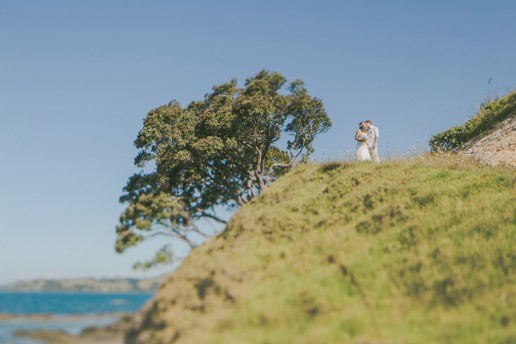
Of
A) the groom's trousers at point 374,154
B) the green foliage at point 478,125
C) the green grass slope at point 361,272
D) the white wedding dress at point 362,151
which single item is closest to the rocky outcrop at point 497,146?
the green foliage at point 478,125

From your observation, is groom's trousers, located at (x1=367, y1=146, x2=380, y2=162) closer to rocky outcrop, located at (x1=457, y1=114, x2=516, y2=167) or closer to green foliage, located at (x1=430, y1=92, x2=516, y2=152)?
rocky outcrop, located at (x1=457, y1=114, x2=516, y2=167)

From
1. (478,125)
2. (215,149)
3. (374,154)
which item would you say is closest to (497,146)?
(478,125)

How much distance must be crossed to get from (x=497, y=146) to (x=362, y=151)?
356 inches

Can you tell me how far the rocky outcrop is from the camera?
23469mm

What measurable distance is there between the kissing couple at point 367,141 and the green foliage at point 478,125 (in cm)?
918

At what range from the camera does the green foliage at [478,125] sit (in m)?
31.1

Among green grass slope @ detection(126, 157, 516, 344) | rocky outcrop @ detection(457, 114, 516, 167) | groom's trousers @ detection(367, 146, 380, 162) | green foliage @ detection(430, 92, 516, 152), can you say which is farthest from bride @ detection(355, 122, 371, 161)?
green foliage @ detection(430, 92, 516, 152)

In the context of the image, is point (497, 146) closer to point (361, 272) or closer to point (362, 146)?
point (362, 146)

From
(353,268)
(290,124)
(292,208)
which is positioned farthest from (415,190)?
(290,124)

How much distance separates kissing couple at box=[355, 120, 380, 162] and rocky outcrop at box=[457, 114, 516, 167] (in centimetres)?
545

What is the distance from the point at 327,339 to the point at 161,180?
21.6 metres

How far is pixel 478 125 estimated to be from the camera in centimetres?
3241

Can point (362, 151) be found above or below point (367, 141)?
below

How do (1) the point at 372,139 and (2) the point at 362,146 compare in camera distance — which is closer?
(2) the point at 362,146
